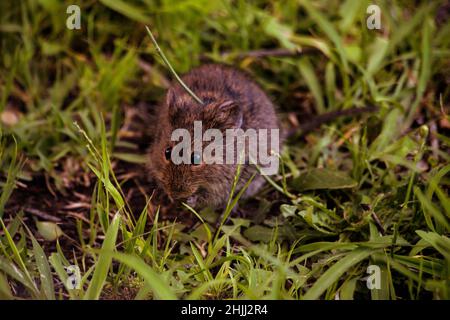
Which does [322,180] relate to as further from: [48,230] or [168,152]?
[48,230]

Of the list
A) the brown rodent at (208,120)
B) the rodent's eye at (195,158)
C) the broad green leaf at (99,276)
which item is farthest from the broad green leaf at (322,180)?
the broad green leaf at (99,276)

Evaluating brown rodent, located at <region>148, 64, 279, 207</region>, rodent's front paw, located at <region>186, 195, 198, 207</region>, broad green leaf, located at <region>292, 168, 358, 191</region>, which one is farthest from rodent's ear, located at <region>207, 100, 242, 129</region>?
broad green leaf, located at <region>292, 168, 358, 191</region>

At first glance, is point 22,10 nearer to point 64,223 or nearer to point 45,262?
point 64,223

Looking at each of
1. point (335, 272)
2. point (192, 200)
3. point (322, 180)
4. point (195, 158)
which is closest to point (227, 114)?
point (195, 158)

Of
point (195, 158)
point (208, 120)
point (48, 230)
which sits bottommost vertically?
point (48, 230)

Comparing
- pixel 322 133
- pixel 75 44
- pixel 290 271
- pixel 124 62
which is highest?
pixel 75 44

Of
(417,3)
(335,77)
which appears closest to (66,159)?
(335,77)
